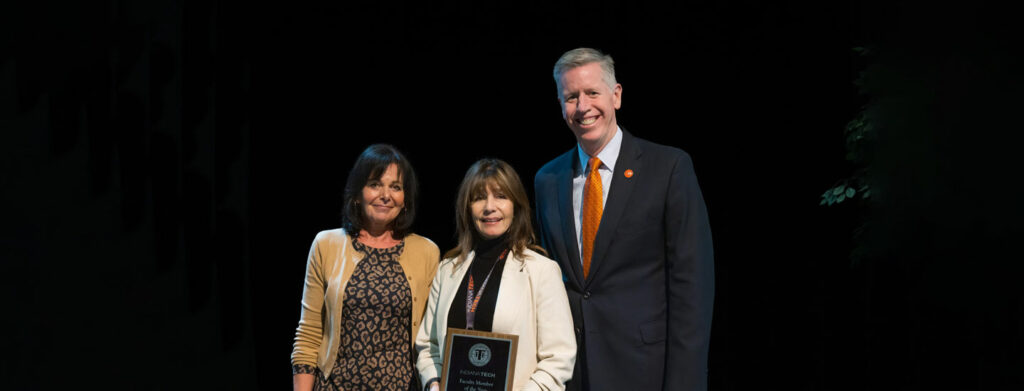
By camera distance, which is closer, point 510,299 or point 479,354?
point 479,354

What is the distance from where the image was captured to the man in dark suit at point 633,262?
2.32 meters

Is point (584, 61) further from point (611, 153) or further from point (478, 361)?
point (478, 361)

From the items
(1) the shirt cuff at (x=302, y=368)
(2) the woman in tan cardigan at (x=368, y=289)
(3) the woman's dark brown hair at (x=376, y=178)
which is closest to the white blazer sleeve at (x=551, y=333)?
(2) the woman in tan cardigan at (x=368, y=289)

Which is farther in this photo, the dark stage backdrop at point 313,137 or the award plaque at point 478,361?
the dark stage backdrop at point 313,137

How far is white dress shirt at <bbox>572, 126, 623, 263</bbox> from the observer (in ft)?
8.05

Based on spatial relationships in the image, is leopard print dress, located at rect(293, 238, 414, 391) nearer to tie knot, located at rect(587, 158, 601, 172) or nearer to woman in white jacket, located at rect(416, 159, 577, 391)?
woman in white jacket, located at rect(416, 159, 577, 391)

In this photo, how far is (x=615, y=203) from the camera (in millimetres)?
2391

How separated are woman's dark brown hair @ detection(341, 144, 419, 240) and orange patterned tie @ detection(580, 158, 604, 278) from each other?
63 cm

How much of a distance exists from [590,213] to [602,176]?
13 centimetres

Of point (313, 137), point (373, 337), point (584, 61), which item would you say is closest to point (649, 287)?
point (584, 61)

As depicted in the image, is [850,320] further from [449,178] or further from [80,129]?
[80,129]

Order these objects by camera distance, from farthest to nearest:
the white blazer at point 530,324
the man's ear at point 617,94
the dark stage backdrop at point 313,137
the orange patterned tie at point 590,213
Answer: the dark stage backdrop at point 313,137
the man's ear at point 617,94
the orange patterned tie at point 590,213
the white blazer at point 530,324

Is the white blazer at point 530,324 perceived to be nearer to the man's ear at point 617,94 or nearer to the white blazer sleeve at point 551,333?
the white blazer sleeve at point 551,333

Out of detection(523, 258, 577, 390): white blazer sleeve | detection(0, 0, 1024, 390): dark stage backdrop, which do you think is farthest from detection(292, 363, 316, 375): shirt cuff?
detection(0, 0, 1024, 390): dark stage backdrop
